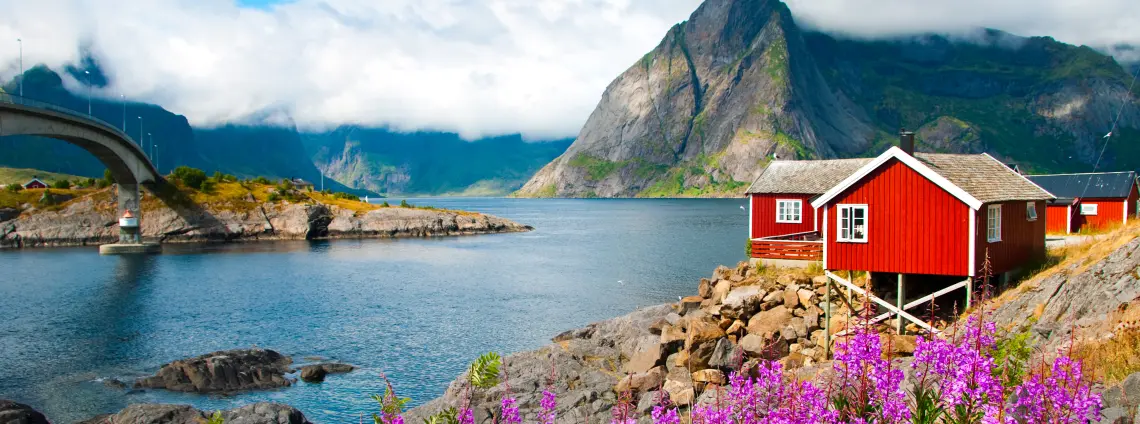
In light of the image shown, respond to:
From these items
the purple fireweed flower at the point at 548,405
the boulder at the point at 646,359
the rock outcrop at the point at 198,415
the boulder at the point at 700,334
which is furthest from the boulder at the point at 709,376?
the purple fireweed flower at the point at 548,405

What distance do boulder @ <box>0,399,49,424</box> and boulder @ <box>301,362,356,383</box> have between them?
31.4 feet

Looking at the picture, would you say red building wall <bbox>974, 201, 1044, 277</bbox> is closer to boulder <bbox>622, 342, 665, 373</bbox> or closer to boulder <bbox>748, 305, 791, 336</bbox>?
boulder <bbox>748, 305, 791, 336</bbox>

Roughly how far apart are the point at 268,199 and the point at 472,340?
94.3m

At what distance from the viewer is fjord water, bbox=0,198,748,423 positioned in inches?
1277

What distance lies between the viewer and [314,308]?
53031 mm

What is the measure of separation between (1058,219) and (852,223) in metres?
28.6

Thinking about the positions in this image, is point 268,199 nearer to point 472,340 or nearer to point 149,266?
point 149,266

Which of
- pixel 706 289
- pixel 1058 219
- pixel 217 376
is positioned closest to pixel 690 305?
pixel 706 289

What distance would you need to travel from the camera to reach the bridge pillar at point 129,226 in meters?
99.0

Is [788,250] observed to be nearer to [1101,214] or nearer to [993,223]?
[993,223]

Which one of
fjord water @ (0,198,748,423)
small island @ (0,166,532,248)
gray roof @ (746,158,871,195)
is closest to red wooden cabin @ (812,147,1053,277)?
gray roof @ (746,158,871,195)

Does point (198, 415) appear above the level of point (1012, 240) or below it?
below

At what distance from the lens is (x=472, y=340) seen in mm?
41531

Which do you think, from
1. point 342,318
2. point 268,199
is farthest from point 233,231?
point 342,318
